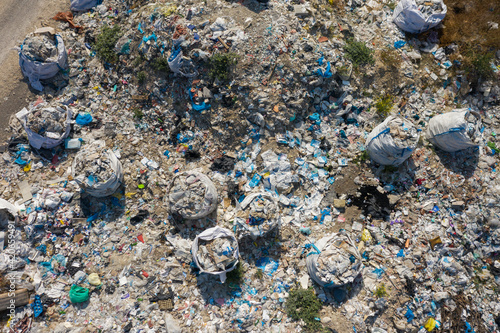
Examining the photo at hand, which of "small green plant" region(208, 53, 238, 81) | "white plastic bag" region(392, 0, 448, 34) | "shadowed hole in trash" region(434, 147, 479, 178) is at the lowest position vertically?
"shadowed hole in trash" region(434, 147, 479, 178)

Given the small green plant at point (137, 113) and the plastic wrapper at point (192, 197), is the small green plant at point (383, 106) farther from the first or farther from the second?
the small green plant at point (137, 113)

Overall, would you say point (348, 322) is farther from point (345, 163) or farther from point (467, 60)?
point (467, 60)

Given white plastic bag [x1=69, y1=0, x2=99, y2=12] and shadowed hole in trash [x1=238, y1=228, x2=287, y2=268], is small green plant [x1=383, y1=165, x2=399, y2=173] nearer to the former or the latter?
shadowed hole in trash [x1=238, y1=228, x2=287, y2=268]

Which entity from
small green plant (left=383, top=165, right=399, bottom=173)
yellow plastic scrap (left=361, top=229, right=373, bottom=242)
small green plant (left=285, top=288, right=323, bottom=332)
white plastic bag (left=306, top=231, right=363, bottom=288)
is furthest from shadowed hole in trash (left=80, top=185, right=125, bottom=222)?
small green plant (left=383, top=165, right=399, bottom=173)

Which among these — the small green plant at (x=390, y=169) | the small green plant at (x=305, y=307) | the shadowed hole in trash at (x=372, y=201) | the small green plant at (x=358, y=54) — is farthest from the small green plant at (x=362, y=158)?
the small green plant at (x=305, y=307)

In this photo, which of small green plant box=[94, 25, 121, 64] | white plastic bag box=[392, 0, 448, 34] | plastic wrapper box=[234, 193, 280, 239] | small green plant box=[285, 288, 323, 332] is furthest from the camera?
small green plant box=[94, 25, 121, 64]
